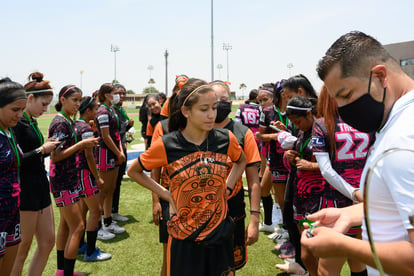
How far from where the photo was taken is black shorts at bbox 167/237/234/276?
2.39m

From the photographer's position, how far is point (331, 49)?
1.51 m

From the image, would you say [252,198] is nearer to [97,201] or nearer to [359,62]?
[359,62]

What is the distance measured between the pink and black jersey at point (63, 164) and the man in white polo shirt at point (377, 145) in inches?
122

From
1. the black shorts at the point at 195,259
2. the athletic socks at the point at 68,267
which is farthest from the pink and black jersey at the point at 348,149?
the athletic socks at the point at 68,267

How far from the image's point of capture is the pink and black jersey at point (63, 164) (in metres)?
3.76

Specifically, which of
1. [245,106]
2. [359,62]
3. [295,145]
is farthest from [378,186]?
[245,106]

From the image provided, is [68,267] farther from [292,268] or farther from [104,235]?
[292,268]

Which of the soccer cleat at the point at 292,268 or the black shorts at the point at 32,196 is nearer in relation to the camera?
the black shorts at the point at 32,196

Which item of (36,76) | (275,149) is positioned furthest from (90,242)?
(275,149)

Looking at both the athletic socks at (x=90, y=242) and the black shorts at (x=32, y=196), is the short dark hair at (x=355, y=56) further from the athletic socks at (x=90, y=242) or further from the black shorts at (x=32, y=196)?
the athletic socks at (x=90, y=242)

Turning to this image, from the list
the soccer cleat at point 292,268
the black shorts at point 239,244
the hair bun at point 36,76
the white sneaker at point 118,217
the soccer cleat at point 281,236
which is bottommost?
the white sneaker at point 118,217

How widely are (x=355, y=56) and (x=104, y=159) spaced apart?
15.8 ft

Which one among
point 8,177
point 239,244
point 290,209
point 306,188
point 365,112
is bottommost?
point 239,244

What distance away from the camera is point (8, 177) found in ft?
9.24
